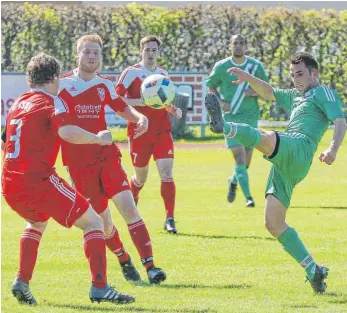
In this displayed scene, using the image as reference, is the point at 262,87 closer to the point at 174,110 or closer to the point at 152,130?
the point at 174,110

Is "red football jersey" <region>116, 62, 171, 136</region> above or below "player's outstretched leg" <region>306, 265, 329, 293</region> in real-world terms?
above

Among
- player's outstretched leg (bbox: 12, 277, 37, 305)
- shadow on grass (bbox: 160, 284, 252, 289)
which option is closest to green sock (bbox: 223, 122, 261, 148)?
shadow on grass (bbox: 160, 284, 252, 289)

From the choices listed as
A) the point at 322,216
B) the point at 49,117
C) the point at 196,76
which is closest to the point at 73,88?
the point at 49,117

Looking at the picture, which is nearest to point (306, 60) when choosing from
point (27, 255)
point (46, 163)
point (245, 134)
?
point (245, 134)

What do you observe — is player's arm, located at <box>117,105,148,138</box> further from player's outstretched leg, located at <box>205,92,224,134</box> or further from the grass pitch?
the grass pitch

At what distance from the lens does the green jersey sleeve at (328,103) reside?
8.55m

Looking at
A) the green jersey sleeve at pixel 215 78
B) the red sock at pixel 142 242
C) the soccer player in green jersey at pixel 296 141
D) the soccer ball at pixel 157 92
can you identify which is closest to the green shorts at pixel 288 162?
the soccer player in green jersey at pixel 296 141

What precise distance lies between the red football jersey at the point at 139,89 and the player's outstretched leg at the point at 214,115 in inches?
133

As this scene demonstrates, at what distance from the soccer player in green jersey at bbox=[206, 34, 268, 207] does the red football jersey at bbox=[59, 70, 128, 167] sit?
523 centimetres

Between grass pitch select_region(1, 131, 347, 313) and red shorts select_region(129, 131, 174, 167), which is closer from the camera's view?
grass pitch select_region(1, 131, 347, 313)

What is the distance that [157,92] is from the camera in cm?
1052

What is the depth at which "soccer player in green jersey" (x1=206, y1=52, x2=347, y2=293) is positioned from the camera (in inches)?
326

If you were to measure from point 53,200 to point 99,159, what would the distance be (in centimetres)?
147

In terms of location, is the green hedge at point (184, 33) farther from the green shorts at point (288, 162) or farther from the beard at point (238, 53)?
the green shorts at point (288, 162)
